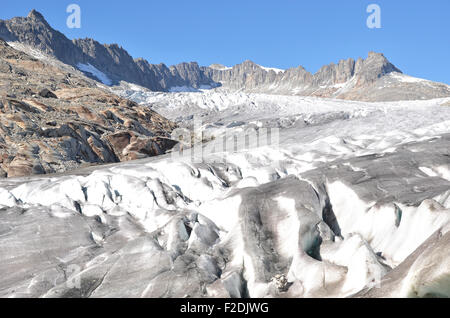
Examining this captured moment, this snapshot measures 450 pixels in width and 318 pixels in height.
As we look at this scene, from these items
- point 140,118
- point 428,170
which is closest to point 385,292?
point 428,170

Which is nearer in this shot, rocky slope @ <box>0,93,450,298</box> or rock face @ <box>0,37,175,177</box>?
rocky slope @ <box>0,93,450,298</box>

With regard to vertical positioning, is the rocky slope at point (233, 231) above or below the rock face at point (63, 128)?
below

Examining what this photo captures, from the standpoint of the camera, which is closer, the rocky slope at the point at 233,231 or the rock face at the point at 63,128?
the rocky slope at the point at 233,231

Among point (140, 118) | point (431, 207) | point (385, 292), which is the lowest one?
point (385, 292)

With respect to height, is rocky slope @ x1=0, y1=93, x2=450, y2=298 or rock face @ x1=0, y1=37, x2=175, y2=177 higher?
rock face @ x1=0, y1=37, x2=175, y2=177

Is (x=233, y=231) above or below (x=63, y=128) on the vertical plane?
below

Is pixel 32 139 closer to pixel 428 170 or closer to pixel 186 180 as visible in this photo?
pixel 186 180

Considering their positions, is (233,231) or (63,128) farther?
(63,128)
